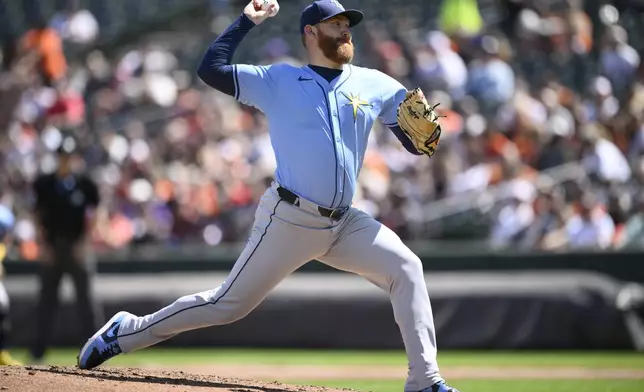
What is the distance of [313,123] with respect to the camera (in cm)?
588

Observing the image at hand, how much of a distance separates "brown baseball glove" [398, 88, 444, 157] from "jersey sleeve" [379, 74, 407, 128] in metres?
0.07

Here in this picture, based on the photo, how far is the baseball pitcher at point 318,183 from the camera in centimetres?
586

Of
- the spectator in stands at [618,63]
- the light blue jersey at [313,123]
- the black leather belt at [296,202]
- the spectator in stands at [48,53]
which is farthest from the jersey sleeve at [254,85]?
the spectator in stands at [48,53]

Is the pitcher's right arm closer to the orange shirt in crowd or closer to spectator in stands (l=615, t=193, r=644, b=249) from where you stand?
spectator in stands (l=615, t=193, r=644, b=249)

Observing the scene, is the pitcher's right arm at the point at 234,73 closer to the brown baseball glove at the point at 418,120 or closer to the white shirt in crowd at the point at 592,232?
the brown baseball glove at the point at 418,120

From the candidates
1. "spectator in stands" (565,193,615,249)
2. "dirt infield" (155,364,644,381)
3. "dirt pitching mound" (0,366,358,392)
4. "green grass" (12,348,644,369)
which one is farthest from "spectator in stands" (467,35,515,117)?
"dirt pitching mound" (0,366,358,392)

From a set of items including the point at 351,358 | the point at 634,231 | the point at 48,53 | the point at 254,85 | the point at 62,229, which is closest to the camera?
the point at 254,85

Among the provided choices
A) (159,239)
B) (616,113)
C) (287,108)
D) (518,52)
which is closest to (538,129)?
(616,113)

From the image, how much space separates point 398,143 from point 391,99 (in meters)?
9.09

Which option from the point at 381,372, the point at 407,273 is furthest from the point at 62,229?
the point at 407,273

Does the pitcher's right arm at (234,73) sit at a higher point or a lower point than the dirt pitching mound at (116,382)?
higher

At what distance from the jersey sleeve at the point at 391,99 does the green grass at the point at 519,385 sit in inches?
101

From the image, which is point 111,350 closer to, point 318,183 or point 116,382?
point 116,382

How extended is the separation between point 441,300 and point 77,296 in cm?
392
